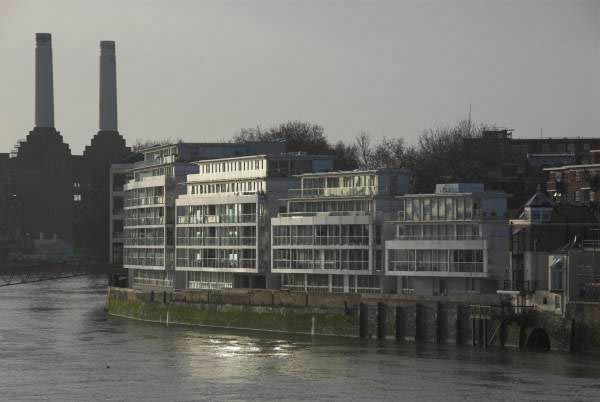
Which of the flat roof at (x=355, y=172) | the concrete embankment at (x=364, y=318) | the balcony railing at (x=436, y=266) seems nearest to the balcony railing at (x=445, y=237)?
the balcony railing at (x=436, y=266)

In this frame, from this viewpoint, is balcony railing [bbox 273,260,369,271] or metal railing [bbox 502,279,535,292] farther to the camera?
balcony railing [bbox 273,260,369,271]

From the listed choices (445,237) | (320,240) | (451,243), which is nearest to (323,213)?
(320,240)

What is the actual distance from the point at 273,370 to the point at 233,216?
57.2 m

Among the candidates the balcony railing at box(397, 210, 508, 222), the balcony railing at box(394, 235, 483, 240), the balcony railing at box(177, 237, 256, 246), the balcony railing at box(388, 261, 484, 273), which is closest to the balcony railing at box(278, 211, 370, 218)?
the balcony railing at box(177, 237, 256, 246)

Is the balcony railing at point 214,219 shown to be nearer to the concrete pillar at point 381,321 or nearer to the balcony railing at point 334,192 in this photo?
the balcony railing at point 334,192

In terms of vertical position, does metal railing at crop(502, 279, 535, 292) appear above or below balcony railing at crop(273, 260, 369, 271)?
below

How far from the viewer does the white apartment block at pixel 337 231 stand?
162 meters

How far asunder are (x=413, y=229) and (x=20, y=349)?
3399 centimetres

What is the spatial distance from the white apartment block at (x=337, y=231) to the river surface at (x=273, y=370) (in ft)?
40.9

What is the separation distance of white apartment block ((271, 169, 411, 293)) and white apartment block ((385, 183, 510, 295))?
3.97 metres

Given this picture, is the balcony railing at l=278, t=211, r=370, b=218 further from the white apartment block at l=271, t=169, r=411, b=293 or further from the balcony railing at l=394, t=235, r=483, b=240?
the balcony railing at l=394, t=235, r=483, b=240

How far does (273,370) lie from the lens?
123875 mm

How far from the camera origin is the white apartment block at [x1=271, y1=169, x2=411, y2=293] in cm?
16188

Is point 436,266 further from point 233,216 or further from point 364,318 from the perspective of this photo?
point 233,216
